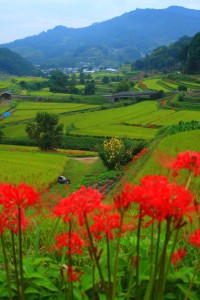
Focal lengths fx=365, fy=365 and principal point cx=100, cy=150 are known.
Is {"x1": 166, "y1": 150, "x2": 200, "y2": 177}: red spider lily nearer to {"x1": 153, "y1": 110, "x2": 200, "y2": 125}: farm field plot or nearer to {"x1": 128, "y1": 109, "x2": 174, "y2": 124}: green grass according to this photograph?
{"x1": 153, "y1": 110, "x2": 200, "y2": 125}: farm field plot

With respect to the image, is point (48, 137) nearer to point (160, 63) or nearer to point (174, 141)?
point (174, 141)

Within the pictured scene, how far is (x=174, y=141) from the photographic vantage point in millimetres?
17203

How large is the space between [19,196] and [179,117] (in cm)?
4167

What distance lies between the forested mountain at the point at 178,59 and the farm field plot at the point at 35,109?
24.1 meters

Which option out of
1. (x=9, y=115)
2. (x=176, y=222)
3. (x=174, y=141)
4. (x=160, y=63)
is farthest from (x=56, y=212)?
(x=160, y=63)

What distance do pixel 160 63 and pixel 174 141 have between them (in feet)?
297

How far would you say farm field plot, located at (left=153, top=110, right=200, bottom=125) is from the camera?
130 ft

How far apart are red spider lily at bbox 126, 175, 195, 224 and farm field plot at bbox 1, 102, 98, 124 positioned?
49.5m

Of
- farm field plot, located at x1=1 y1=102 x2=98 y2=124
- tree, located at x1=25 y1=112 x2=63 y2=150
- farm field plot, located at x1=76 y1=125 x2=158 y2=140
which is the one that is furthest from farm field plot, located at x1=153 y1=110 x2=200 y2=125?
farm field plot, located at x1=1 y1=102 x2=98 y2=124

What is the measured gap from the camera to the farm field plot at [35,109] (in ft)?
168

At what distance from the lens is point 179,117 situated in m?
41.8

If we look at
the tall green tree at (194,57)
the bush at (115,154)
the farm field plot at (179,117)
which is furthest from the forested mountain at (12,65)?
the bush at (115,154)

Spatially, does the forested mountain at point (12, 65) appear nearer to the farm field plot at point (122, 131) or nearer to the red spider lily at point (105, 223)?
the farm field plot at point (122, 131)

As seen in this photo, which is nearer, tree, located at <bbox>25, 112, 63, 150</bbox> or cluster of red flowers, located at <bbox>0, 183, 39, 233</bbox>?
cluster of red flowers, located at <bbox>0, 183, 39, 233</bbox>
